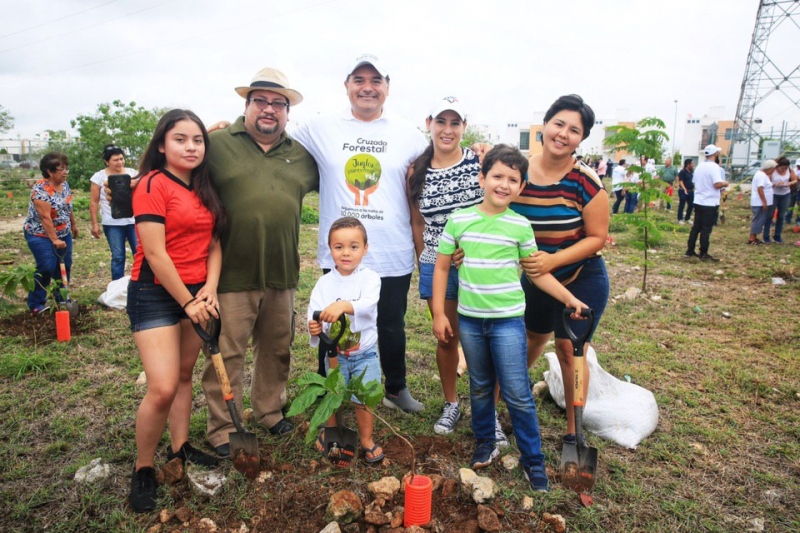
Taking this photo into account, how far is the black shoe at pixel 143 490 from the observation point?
2686mm

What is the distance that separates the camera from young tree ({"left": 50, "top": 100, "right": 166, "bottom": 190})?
71.4 ft

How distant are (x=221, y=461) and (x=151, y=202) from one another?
1663 mm

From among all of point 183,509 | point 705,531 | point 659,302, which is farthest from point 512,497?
point 659,302

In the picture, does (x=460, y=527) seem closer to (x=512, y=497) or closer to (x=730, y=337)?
(x=512, y=497)

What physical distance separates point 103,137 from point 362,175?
75.4 feet

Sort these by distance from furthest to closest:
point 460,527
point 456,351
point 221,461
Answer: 1. point 456,351
2. point 221,461
3. point 460,527

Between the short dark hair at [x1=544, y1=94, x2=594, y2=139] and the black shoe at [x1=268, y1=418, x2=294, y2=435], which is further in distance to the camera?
the black shoe at [x1=268, y1=418, x2=294, y2=435]

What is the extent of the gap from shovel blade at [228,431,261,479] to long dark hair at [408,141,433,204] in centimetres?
187

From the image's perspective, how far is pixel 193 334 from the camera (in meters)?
2.88

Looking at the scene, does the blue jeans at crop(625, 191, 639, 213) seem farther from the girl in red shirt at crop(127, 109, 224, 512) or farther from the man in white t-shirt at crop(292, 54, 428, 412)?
the girl in red shirt at crop(127, 109, 224, 512)

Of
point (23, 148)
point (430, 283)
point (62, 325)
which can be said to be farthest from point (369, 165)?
point (23, 148)

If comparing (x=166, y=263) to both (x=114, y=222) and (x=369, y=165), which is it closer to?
(x=369, y=165)

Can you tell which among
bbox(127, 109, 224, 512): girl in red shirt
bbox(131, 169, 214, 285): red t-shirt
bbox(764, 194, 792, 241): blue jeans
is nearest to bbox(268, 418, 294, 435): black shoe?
bbox(127, 109, 224, 512): girl in red shirt

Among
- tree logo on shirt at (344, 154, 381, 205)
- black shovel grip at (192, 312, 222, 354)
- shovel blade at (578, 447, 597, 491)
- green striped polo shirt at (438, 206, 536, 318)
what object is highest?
tree logo on shirt at (344, 154, 381, 205)
